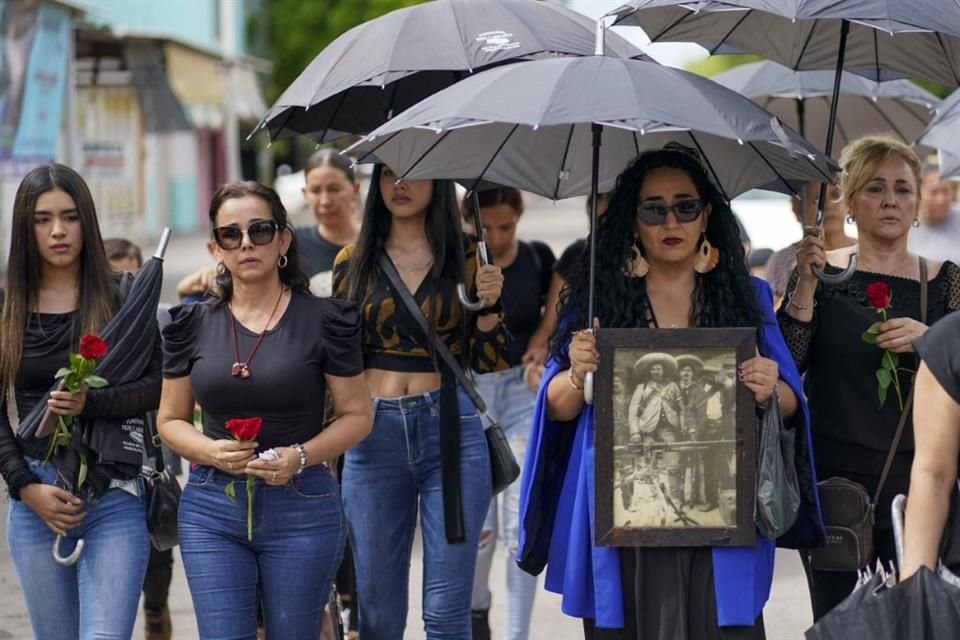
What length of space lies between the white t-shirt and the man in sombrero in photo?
331 cm

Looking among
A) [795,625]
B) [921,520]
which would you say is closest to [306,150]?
[795,625]

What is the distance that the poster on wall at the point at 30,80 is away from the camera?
23.2 meters

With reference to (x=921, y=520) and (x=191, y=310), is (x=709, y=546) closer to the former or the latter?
(x=921, y=520)

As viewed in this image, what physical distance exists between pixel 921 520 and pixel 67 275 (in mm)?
2765

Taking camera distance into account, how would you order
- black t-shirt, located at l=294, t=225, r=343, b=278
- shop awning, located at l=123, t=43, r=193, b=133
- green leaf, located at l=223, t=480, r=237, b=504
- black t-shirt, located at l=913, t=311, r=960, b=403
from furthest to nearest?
1. shop awning, located at l=123, t=43, r=193, b=133
2. black t-shirt, located at l=294, t=225, r=343, b=278
3. green leaf, located at l=223, t=480, r=237, b=504
4. black t-shirt, located at l=913, t=311, r=960, b=403

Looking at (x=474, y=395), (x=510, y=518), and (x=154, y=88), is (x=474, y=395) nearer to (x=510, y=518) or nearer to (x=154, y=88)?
(x=510, y=518)

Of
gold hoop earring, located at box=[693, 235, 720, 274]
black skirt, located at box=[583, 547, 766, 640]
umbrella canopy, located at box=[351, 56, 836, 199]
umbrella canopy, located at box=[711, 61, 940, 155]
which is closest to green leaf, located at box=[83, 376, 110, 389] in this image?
umbrella canopy, located at box=[351, 56, 836, 199]

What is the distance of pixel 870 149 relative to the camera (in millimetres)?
5449

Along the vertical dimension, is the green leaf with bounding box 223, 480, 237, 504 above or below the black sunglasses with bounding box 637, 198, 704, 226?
below

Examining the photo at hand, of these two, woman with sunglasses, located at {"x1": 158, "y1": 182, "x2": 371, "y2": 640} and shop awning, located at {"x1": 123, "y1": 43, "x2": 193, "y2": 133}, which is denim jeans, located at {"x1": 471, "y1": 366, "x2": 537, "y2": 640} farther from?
shop awning, located at {"x1": 123, "y1": 43, "x2": 193, "y2": 133}

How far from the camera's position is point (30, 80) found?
24.0 m

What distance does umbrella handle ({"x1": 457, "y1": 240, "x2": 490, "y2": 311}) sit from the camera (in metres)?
5.42

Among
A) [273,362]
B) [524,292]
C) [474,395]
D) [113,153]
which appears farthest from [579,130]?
[113,153]

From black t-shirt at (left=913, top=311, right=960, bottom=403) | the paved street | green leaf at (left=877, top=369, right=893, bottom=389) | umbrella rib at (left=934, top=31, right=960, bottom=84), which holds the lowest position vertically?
the paved street
